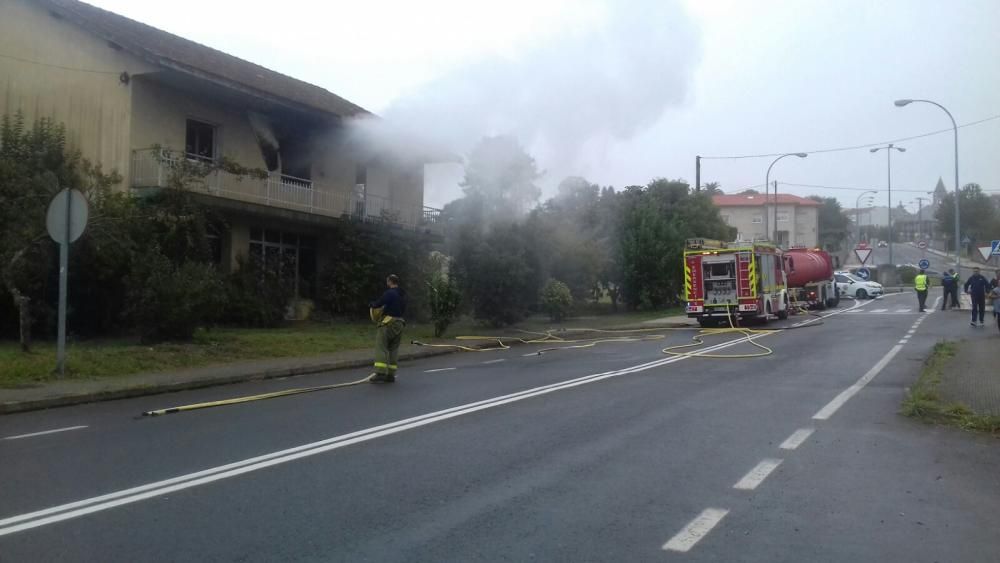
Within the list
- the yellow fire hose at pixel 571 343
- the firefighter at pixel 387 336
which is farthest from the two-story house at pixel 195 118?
the firefighter at pixel 387 336

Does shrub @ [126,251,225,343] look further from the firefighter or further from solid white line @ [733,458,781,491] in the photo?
solid white line @ [733,458,781,491]

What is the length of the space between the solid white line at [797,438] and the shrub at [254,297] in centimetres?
1636

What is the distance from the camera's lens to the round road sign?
40.7 feet

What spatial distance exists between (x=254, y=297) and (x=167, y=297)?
636 centimetres

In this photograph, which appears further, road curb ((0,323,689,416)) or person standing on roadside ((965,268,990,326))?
person standing on roadside ((965,268,990,326))

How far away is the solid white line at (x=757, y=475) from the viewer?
21.2ft

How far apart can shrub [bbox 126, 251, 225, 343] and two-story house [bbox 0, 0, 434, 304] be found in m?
3.93

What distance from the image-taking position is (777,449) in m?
7.79

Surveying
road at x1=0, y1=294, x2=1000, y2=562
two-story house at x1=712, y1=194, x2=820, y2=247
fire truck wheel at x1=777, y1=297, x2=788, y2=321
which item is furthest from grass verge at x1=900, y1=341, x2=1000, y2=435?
two-story house at x1=712, y1=194, x2=820, y2=247

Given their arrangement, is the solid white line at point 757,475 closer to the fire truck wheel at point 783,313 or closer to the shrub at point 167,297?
the shrub at point 167,297

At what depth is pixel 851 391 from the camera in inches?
456

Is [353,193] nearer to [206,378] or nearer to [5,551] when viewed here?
[206,378]

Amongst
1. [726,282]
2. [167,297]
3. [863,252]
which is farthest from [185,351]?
[863,252]

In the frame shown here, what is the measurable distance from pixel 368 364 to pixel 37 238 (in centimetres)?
635
